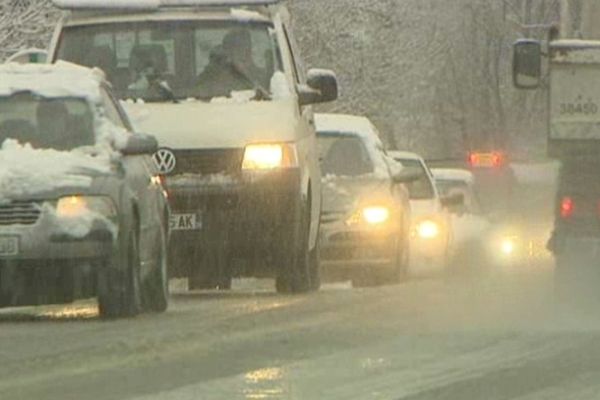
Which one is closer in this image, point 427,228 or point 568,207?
point 568,207

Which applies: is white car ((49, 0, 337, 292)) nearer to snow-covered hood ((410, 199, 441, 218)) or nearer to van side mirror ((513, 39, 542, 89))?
van side mirror ((513, 39, 542, 89))

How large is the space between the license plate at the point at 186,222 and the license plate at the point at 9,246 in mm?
3433

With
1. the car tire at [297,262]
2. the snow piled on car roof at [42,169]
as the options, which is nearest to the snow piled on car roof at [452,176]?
the car tire at [297,262]

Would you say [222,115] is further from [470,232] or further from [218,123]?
[470,232]

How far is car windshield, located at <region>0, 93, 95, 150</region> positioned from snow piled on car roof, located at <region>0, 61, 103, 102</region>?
0.14 feet

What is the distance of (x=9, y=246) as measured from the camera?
47.1 ft

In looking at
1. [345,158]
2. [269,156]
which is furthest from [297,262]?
[345,158]

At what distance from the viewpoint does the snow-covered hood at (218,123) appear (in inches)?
695

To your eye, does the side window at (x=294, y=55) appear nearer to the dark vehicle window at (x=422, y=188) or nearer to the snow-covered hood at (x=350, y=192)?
the snow-covered hood at (x=350, y=192)

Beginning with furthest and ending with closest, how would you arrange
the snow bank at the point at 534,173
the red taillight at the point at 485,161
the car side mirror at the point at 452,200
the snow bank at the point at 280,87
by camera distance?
the snow bank at the point at 534,173, the red taillight at the point at 485,161, the car side mirror at the point at 452,200, the snow bank at the point at 280,87

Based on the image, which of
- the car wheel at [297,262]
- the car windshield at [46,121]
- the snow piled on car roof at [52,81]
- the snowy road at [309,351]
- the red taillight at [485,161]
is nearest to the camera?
the snowy road at [309,351]

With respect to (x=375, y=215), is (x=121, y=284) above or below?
above

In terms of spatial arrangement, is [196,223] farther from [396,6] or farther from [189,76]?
[396,6]

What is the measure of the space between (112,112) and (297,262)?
2739mm
